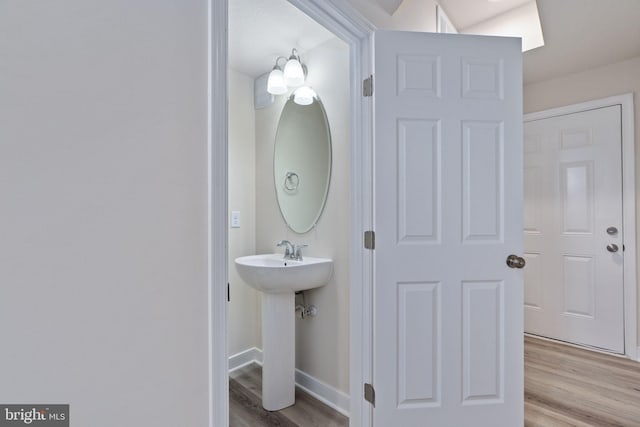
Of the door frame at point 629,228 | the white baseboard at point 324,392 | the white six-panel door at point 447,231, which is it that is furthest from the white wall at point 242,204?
the door frame at point 629,228

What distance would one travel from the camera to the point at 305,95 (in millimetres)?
2010

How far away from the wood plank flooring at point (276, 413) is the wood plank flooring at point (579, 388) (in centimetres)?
109

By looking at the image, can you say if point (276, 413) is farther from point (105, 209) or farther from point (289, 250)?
point (105, 209)

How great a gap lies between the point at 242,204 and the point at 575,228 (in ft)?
9.51

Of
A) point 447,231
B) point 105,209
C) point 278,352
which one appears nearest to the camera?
point 105,209

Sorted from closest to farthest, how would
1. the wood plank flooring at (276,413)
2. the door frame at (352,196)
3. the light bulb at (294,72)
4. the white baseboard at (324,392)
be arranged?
the door frame at (352,196) → the wood plank flooring at (276,413) → the white baseboard at (324,392) → the light bulb at (294,72)

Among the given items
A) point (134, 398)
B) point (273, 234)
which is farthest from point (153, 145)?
point (273, 234)

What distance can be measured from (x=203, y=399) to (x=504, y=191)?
4.99 feet

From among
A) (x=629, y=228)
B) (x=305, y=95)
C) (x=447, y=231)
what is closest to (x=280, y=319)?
(x=447, y=231)

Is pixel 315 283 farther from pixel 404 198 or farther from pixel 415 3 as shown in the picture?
pixel 415 3

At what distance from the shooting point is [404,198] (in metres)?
1.43

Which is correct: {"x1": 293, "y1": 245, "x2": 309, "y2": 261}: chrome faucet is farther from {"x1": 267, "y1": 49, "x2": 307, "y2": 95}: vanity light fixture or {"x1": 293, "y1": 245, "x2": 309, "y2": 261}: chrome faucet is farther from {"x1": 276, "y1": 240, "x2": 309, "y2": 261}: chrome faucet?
{"x1": 267, "y1": 49, "x2": 307, "y2": 95}: vanity light fixture

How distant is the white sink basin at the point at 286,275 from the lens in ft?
5.52

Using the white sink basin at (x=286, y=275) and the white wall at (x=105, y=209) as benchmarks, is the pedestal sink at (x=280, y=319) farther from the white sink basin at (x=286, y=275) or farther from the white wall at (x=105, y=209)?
the white wall at (x=105, y=209)
